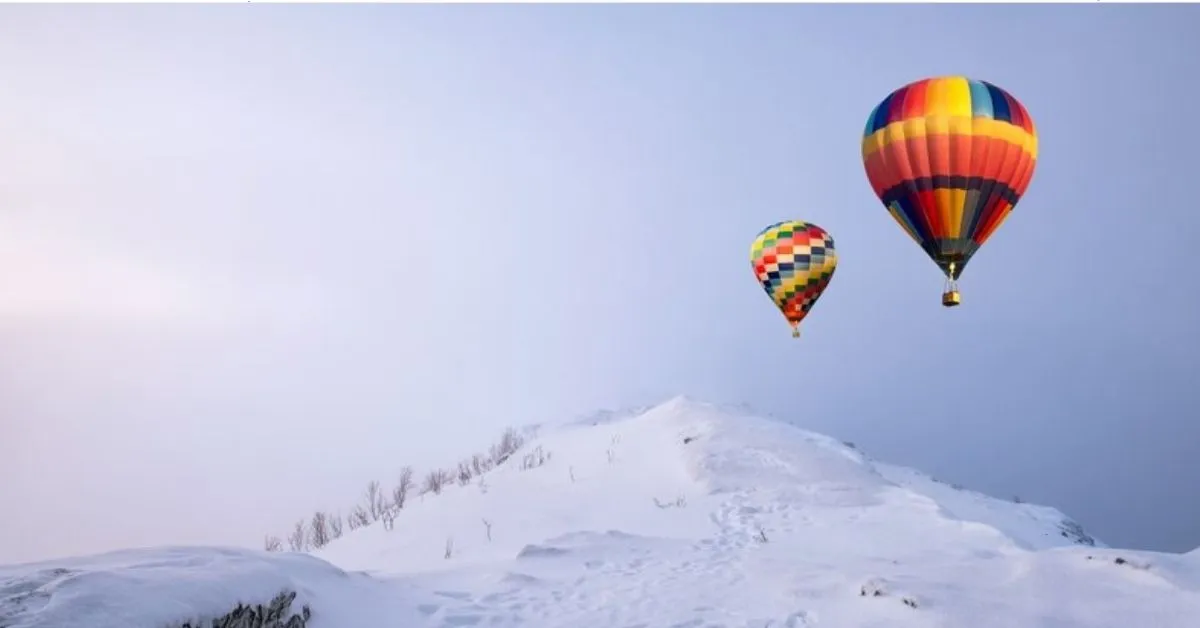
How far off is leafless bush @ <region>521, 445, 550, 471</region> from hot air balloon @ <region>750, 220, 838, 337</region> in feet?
34.4

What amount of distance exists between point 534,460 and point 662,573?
1600 centimetres

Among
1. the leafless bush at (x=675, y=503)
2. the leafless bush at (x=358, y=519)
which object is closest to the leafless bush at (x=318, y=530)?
the leafless bush at (x=358, y=519)

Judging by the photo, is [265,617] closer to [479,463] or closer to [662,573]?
[662,573]

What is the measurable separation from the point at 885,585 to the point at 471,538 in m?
8.62

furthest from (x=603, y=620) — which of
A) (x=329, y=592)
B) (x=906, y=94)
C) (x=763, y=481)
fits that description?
(x=906, y=94)

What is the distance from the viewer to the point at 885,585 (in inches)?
288

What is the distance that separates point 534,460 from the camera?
80.7 feet

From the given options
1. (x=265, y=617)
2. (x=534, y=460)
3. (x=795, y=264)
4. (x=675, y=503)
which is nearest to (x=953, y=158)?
(x=795, y=264)

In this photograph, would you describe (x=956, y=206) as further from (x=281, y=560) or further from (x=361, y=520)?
(x=361, y=520)

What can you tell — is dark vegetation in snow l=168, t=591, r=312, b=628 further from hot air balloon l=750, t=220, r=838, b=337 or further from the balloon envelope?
hot air balloon l=750, t=220, r=838, b=337

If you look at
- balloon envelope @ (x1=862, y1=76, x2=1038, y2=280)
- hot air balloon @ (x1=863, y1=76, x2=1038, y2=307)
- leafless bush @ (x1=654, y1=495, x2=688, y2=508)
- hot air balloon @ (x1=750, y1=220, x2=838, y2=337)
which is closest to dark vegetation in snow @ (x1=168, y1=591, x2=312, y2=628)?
leafless bush @ (x1=654, y1=495, x2=688, y2=508)

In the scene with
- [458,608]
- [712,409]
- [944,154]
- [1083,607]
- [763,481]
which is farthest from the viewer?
[712,409]

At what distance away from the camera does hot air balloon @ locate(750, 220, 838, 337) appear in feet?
76.4

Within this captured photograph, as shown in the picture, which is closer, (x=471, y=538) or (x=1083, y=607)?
(x=1083, y=607)
